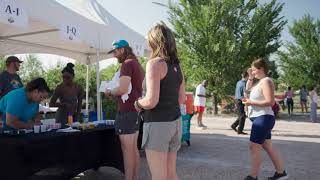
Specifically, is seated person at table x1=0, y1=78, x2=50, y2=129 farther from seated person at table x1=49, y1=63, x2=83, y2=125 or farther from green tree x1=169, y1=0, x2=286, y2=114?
green tree x1=169, y1=0, x2=286, y2=114

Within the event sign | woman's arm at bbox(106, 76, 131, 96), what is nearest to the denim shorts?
woman's arm at bbox(106, 76, 131, 96)

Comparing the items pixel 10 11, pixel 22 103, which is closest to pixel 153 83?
pixel 22 103

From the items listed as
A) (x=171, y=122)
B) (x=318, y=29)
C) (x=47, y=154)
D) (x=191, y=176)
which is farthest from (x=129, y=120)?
(x=318, y=29)

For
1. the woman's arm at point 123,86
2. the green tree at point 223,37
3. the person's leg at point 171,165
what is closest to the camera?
the person's leg at point 171,165

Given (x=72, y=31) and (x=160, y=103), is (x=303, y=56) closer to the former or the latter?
(x=72, y=31)

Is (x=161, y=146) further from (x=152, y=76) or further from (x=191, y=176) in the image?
(x=191, y=176)

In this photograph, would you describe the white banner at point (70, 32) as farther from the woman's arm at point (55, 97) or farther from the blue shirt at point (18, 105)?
the blue shirt at point (18, 105)

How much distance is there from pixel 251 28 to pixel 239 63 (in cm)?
194

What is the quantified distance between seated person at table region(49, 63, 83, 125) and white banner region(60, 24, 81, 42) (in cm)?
55

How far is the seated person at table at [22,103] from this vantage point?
3930 mm

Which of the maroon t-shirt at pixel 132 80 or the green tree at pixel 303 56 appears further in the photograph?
the green tree at pixel 303 56

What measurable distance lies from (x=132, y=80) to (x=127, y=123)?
0.47 meters

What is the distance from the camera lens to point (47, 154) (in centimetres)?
385

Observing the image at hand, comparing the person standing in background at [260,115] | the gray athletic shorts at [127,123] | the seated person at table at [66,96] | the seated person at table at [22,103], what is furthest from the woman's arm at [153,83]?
the seated person at table at [66,96]
